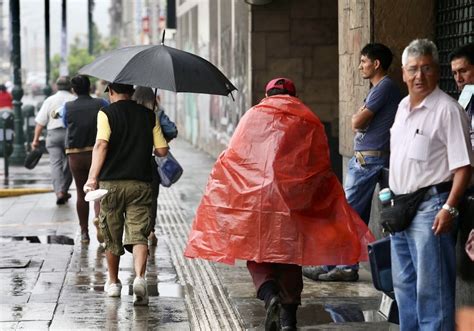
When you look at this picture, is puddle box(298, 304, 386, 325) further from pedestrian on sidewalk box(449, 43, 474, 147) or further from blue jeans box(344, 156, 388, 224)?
pedestrian on sidewalk box(449, 43, 474, 147)

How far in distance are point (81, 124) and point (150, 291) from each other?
312 cm

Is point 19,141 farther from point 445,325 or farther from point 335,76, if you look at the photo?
point 445,325

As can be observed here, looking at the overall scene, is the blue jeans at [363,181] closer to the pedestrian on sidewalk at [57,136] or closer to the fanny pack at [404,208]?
the fanny pack at [404,208]

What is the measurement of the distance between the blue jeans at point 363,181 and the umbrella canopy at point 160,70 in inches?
47.8

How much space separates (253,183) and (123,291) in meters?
2.23

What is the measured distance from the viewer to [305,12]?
55.9ft

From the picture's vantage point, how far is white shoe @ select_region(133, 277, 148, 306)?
871 cm

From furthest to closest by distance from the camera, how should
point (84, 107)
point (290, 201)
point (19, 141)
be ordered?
point (19, 141), point (84, 107), point (290, 201)

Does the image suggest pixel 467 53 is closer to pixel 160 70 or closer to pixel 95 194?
pixel 160 70

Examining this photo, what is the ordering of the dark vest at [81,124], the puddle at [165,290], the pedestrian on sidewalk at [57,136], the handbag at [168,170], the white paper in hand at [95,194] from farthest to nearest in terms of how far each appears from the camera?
the pedestrian on sidewalk at [57,136] → the dark vest at [81,124] → the handbag at [168,170] → the puddle at [165,290] → the white paper in hand at [95,194]

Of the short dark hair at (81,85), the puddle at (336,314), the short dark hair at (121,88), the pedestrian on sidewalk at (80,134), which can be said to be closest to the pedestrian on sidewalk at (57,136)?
the short dark hair at (81,85)

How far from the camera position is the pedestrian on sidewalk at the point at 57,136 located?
600 inches

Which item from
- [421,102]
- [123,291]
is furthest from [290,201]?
[123,291]

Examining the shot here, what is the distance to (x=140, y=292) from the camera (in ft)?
28.7
